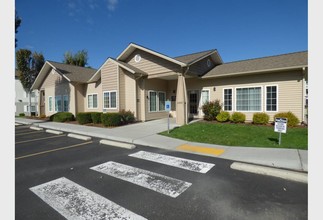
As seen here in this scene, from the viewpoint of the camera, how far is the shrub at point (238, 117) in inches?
495

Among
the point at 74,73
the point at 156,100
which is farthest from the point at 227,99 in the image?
the point at 74,73

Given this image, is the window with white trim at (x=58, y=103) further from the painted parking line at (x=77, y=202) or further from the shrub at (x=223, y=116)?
the painted parking line at (x=77, y=202)

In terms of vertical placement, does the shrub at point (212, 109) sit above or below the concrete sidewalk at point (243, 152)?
above

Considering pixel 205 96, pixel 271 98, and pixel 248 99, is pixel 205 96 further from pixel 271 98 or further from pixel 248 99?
pixel 271 98

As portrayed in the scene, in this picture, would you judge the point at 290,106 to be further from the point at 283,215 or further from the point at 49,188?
the point at 49,188

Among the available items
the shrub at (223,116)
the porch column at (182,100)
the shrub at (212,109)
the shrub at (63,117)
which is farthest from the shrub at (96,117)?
the shrub at (223,116)

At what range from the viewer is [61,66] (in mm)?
20812

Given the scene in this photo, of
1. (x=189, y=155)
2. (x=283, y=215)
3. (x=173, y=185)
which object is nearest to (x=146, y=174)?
(x=173, y=185)

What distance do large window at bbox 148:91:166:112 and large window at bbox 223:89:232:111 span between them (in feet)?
18.3

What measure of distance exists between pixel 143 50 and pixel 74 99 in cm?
957

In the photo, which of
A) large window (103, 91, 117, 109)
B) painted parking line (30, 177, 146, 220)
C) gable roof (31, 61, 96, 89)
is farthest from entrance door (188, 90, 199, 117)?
painted parking line (30, 177, 146, 220)

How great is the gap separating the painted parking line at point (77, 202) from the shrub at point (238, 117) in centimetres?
1139

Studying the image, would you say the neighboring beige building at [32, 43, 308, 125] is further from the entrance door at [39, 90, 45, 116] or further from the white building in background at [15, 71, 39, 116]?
the white building in background at [15, 71, 39, 116]

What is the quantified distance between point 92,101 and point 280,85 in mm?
16899
